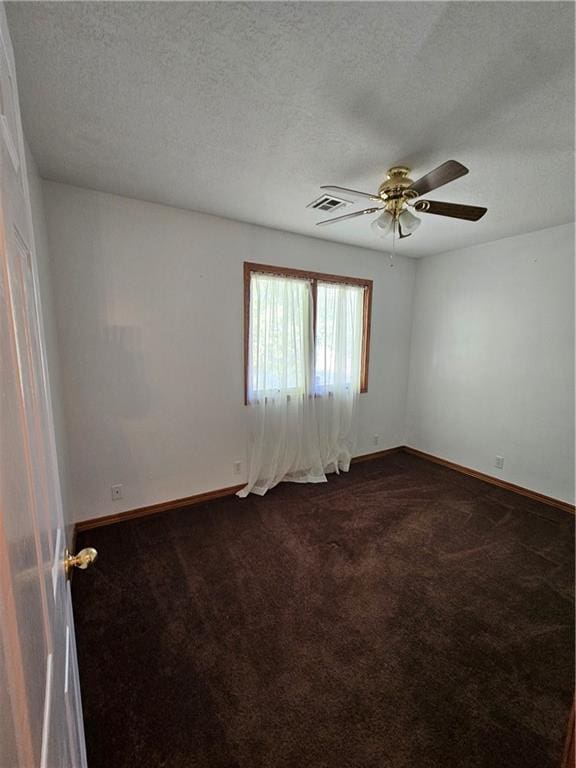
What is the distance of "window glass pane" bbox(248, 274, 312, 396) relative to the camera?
120 inches

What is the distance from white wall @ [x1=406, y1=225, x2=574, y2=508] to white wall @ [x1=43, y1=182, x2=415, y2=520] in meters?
1.74

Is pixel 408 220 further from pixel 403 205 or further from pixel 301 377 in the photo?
pixel 301 377

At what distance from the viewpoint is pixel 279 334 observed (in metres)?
3.15

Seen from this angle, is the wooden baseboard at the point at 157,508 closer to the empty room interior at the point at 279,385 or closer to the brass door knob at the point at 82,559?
the empty room interior at the point at 279,385

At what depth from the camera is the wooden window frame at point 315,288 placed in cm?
298

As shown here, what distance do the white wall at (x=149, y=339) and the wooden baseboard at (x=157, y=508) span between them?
0.05 meters

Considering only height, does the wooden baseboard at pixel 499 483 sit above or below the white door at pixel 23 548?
below

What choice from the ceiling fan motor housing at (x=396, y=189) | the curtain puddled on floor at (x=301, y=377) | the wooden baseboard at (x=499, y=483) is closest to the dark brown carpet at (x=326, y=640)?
the wooden baseboard at (x=499, y=483)

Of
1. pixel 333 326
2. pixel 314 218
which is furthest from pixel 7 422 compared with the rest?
pixel 333 326

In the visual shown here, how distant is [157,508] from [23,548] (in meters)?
2.58

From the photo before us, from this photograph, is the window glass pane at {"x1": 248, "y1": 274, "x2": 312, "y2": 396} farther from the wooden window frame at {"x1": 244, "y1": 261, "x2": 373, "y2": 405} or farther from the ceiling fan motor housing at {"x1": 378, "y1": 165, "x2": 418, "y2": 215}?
the ceiling fan motor housing at {"x1": 378, "y1": 165, "x2": 418, "y2": 215}

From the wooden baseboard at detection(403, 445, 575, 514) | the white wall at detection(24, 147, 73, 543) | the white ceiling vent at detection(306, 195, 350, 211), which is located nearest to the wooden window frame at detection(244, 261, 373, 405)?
the white ceiling vent at detection(306, 195, 350, 211)

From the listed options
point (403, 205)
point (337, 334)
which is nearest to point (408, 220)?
point (403, 205)

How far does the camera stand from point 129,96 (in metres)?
1.40
